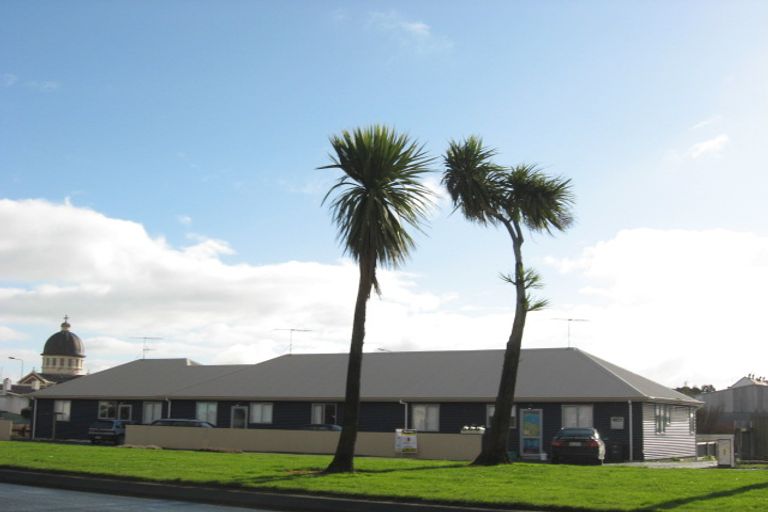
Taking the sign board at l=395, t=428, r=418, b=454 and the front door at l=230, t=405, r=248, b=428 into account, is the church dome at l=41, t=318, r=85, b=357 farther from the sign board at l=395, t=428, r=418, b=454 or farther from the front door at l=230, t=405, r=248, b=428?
the sign board at l=395, t=428, r=418, b=454

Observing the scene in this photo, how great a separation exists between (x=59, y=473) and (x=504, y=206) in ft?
46.3

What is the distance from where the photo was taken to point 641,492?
1830 centimetres

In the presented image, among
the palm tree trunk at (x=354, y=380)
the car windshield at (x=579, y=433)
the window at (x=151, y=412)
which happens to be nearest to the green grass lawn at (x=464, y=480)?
the palm tree trunk at (x=354, y=380)

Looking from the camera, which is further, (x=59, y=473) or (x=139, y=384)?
(x=139, y=384)

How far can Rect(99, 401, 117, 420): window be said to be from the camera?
55.5 metres

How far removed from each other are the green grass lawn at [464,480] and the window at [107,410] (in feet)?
88.9

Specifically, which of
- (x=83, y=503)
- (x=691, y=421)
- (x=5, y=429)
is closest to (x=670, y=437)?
(x=691, y=421)

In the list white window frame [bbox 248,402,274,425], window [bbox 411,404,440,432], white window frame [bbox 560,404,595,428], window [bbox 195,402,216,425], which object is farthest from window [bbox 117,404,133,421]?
white window frame [bbox 560,404,595,428]

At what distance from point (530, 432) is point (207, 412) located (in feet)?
58.7

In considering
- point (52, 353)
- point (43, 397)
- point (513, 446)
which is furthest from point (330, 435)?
point (52, 353)

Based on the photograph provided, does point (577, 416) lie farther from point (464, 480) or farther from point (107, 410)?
point (107, 410)

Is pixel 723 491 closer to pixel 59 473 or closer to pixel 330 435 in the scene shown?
pixel 59 473

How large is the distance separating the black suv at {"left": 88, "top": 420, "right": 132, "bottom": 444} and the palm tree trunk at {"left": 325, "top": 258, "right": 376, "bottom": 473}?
26565 mm

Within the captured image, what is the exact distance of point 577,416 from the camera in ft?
137
